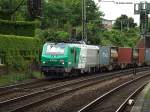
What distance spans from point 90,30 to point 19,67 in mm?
44535

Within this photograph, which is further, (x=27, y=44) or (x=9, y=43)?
(x=27, y=44)

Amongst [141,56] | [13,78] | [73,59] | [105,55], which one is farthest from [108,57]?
[141,56]

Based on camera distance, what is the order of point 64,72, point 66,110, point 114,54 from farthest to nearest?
point 114,54, point 64,72, point 66,110

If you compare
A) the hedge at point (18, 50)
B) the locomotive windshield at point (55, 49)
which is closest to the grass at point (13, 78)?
the hedge at point (18, 50)

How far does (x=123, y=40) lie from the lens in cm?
11975

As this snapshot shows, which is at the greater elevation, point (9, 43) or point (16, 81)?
point (9, 43)

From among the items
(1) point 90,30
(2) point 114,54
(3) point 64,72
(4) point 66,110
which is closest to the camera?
(4) point 66,110

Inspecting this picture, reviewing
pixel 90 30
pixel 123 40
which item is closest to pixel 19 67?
pixel 90 30

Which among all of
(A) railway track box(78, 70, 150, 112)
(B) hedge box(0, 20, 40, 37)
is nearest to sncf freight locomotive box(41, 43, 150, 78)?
(B) hedge box(0, 20, 40, 37)

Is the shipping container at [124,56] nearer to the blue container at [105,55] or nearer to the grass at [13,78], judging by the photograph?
the blue container at [105,55]

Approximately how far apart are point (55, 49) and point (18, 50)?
650cm

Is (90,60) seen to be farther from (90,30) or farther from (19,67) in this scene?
(90,30)

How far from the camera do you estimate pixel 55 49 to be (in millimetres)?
37375

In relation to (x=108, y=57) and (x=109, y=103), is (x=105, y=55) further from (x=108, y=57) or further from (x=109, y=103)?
(x=109, y=103)
